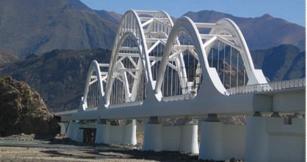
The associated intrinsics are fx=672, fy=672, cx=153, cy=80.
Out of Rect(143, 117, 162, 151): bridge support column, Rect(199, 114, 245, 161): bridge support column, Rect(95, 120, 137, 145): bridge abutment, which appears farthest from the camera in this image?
Rect(95, 120, 137, 145): bridge abutment

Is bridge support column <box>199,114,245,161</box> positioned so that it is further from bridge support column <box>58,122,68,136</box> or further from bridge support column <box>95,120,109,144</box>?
bridge support column <box>58,122,68,136</box>

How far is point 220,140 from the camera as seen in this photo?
5825cm

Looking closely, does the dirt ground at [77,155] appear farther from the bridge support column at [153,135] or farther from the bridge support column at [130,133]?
the bridge support column at [130,133]

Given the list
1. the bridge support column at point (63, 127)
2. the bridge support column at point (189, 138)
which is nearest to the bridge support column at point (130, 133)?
the bridge support column at point (189, 138)

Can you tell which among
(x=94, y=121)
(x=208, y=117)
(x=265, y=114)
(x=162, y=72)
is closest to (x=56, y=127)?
(x=94, y=121)

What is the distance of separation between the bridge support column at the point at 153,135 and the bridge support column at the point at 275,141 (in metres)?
30.3

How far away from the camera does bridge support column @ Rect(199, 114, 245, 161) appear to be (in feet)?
190

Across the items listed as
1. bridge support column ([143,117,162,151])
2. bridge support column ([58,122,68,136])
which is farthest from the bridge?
bridge support column ([58,122,68,136])

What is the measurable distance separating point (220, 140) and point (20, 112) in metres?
94.5

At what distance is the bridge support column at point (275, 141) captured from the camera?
4747 centimetres

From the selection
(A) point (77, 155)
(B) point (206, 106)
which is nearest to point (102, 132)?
(A) point (77, 155)

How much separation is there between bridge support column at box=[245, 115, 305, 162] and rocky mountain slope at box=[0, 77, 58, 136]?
326 feet

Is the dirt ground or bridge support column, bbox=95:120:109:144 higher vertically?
bridge support column, bbox=95:120:109:144

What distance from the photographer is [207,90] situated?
2356 inches
